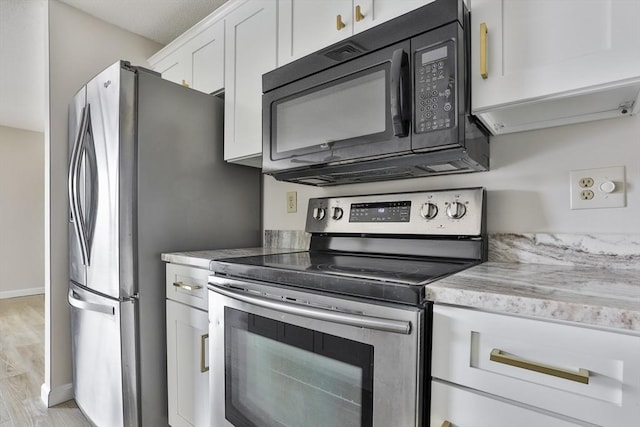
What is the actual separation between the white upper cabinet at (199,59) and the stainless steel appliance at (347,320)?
1048mm

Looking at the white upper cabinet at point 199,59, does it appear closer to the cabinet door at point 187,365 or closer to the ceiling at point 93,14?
the ceiling at point 93,14

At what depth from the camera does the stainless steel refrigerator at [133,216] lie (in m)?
1.54

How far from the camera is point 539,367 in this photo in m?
0.67

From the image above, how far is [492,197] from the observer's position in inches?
50.5

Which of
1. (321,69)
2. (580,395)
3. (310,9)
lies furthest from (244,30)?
(580,395)

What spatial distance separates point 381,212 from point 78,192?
5.16 feet

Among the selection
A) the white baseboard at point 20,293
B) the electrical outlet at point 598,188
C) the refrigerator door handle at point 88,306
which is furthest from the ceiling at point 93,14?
the white baseboard at point 20,293

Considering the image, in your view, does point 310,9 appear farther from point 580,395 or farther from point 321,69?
point 580,395

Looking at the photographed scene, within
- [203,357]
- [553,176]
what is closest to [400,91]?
[553,176]

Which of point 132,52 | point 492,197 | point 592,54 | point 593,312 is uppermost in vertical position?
point 132,52

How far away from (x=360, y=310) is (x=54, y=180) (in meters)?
2.11

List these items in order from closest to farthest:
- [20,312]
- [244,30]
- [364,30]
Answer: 1. [364,30]
2. [244,30]
3. [20,312]

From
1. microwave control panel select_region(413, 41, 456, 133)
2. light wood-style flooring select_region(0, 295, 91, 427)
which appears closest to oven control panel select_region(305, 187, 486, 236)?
microwave control panel select_region(413, 41, 456, 133)

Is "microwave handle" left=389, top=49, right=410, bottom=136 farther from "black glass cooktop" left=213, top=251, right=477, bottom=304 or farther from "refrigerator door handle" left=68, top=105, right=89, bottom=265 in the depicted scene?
"refrigerator door handle" left=68, top=105, right=89, bottom=265
